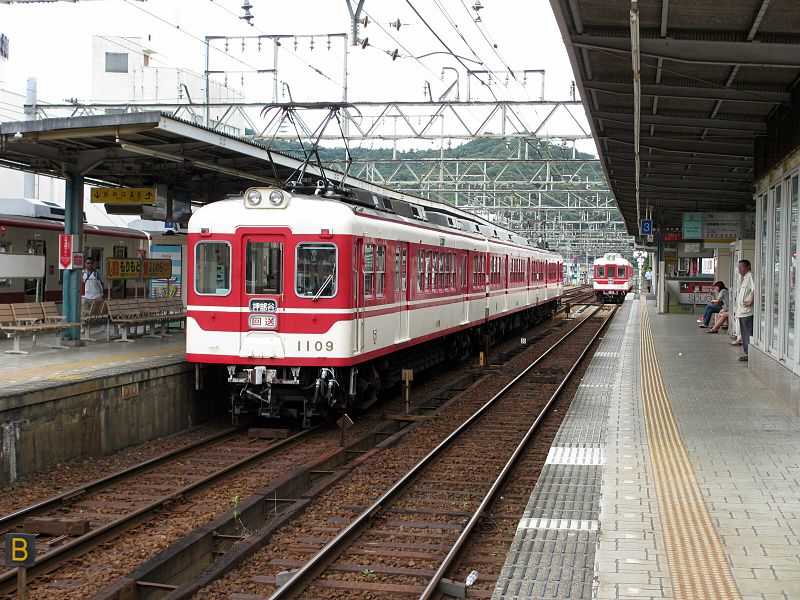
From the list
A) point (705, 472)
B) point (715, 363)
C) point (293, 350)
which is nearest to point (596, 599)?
point (705, 472)

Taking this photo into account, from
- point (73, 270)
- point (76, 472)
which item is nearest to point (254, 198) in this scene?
point (76, 472)

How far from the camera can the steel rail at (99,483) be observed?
7.92 meters

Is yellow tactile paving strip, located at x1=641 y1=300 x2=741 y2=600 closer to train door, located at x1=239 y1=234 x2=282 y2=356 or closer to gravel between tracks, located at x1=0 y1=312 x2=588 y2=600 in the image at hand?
gravel between tracks, located at x1=0 y1=312 x2=588 y2=600

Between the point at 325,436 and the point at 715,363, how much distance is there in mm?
8761

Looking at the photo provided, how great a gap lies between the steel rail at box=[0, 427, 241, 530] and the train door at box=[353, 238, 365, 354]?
6.86ft

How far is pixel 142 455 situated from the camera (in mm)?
10750

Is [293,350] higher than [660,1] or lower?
lower

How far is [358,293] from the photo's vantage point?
1170 centimetres

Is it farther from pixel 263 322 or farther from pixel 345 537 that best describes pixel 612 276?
pixel 345 537

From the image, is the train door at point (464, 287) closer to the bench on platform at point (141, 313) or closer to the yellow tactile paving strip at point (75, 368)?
the bench on platform at point (141, 313)

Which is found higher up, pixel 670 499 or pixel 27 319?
pixel 27 319

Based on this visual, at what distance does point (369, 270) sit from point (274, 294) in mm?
1423

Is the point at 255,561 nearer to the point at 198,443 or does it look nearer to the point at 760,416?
the point at 198,443

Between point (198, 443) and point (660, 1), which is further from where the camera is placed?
point (198, 443)
